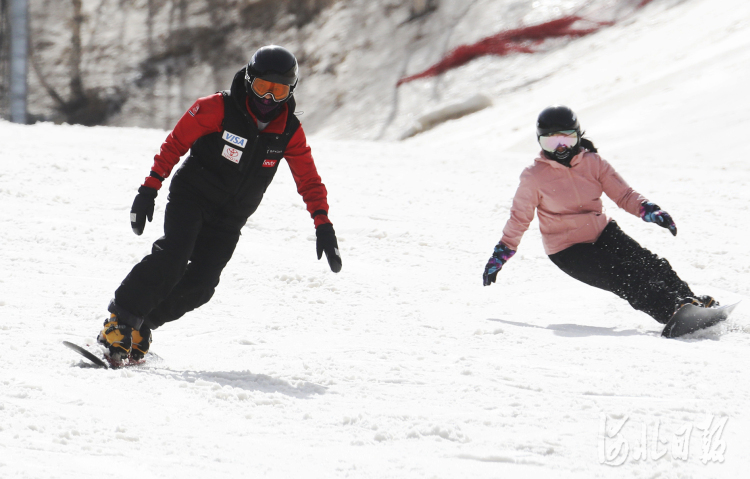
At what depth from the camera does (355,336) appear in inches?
146

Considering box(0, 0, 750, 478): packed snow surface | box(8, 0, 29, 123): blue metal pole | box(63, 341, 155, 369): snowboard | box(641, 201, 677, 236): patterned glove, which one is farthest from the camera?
box(8, 0, 29, 123): blue metal pole

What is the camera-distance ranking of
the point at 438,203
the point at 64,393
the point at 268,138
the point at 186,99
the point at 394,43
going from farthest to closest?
1. the point at 186,99
2. the point at 394,43
3. the point at 438,203
4. the point at 268,138
5. the point at 64,393

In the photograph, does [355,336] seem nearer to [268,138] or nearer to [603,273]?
[268,138]

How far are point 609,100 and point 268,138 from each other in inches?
314

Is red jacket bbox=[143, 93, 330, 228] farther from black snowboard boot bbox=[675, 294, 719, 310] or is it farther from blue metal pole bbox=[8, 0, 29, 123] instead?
blue metal pole bbox=[8, 0, 29, 123]

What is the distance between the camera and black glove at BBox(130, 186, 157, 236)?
3.08m

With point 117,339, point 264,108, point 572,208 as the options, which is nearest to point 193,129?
point 264,108

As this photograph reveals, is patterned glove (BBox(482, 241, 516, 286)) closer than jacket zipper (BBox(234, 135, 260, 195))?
No

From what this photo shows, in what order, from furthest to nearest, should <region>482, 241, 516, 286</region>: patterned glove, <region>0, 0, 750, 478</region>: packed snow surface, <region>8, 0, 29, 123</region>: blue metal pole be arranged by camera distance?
<region>8, 0, 29, 123</region>: blue metal pole, <region>482, 241, 516, 286</region>: patterned glove, <region>0, 0, 750, 478</region>: packed snow surface

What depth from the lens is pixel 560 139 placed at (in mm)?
4117

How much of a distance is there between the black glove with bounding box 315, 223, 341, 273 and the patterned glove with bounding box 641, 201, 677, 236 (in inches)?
66.1

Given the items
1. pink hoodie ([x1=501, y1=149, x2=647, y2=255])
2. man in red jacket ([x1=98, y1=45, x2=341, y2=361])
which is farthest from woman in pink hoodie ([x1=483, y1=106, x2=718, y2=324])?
man in red jacket ([x1=98, y1=45, x2=341, y2=361])

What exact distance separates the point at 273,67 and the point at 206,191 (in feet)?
1.90

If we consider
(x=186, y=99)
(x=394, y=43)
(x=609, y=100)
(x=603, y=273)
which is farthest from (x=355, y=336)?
(x=186, y=99)
